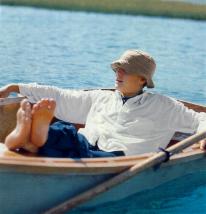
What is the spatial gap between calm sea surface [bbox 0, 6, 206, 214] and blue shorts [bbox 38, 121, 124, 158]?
0.33 metres

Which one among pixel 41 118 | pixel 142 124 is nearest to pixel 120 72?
pixel 142 124

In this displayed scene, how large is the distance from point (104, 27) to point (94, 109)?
1173 cm

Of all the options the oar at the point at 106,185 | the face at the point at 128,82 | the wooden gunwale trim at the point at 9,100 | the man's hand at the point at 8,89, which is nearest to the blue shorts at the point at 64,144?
the oar at the point at 106,185

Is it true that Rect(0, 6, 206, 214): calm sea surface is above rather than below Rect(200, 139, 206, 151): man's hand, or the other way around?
below

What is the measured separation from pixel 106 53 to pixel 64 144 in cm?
867

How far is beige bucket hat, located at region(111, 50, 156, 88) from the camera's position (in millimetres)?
3871

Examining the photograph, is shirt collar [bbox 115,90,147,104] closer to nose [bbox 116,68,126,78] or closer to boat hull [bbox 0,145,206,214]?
nose [bbox 116,68,126,78]

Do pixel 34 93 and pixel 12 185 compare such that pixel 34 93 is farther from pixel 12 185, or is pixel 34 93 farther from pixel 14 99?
pixel 12 185

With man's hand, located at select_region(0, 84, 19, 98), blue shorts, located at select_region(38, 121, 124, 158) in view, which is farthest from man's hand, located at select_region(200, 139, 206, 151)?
man's hand, located at select_region(0, 84, 19, 98)

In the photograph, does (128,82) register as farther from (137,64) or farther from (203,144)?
(203,144)

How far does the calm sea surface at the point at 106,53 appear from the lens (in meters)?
4.24

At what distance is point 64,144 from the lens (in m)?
3.54

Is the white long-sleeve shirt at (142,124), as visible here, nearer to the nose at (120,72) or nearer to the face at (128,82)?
the face at (128,82)

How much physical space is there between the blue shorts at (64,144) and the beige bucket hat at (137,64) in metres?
0.53
